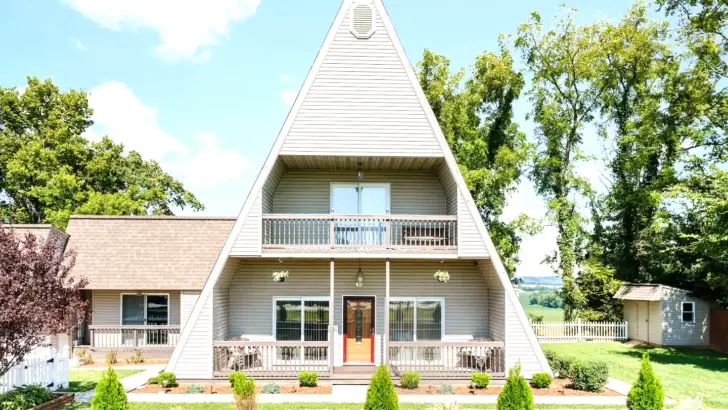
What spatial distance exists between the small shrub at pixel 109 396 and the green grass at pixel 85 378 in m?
4.80

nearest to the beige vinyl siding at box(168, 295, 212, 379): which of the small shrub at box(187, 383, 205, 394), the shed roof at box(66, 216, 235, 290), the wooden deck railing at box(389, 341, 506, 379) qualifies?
the small shrub at box(187, 383, 205, 394)

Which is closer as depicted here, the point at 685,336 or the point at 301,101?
the point at 301,101

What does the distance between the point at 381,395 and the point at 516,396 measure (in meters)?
2.69

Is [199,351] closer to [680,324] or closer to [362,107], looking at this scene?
[362,107]

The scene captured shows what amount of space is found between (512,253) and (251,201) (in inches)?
791

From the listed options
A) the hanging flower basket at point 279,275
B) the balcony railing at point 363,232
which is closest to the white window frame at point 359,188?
the balcony railing at point 363,232

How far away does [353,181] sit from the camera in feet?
55.9

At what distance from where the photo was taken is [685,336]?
2461 centimetres

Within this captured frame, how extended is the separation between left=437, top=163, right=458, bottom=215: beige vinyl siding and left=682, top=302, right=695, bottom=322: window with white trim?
51.6ft

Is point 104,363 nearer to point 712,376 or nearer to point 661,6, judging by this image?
point 712,376

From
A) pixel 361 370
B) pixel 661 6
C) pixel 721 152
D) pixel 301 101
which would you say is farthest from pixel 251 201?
pixel 661 6

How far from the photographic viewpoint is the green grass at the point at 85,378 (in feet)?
47.5

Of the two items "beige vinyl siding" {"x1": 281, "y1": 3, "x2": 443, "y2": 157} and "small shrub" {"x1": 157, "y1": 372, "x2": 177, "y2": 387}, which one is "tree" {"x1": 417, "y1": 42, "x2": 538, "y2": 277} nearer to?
"beige vinyl siding" {"x1": 281, "y1": 3, "x2": 443, "y2": 157}

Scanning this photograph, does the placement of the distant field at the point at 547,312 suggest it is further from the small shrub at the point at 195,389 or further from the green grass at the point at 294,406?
the small shrub at the point at 195,389
